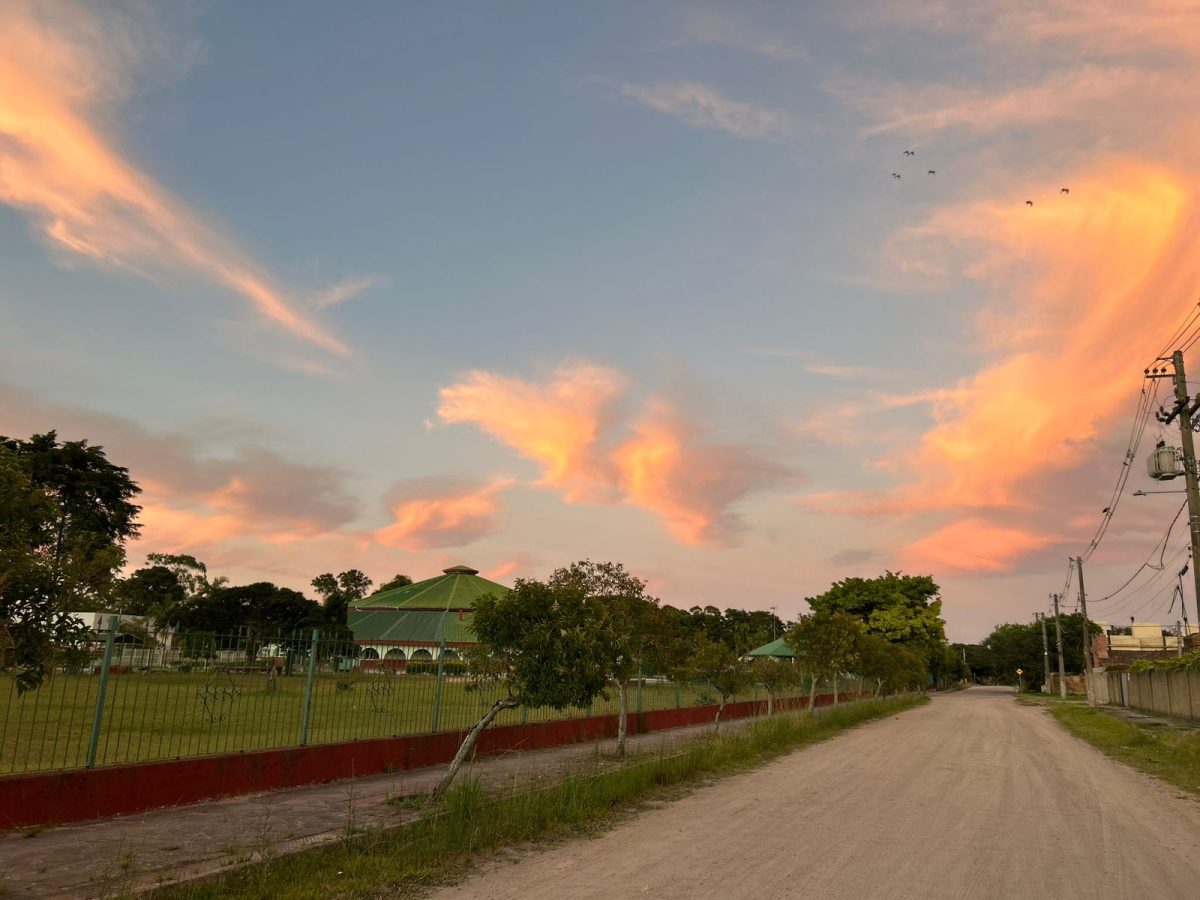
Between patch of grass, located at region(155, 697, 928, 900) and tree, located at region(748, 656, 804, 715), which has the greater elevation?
tree, located at region(748, 656, 804, 715)

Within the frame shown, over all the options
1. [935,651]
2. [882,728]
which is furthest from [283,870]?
[935,651]

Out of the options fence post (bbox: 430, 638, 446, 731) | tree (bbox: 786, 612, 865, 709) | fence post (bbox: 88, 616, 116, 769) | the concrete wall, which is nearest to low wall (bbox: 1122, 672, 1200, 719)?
the concrete wall

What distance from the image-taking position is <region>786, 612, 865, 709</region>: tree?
35.9m

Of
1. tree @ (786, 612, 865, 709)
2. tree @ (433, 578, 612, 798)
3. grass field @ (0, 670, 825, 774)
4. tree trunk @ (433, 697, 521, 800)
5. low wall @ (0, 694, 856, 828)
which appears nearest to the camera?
low wall @ (0, 694, 856, 828)

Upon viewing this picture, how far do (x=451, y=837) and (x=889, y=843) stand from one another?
5147 millimetres

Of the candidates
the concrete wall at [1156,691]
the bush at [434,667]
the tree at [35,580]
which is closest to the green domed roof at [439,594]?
the concrete wall at [1156,691]

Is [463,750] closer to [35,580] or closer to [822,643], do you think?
[35,580]

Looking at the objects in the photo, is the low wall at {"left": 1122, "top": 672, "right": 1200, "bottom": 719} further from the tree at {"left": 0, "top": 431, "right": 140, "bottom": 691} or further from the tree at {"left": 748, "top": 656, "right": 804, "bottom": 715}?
the tree at {"left": 0, "top": 431, "right": 140, "bottom": 691}

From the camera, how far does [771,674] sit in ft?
108

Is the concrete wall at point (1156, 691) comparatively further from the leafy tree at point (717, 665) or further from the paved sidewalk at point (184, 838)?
the paved sidewalk at point (184, 838)

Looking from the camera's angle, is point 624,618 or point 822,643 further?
point 822,643

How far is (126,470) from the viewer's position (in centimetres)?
5397

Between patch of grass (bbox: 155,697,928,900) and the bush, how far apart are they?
3.15 m

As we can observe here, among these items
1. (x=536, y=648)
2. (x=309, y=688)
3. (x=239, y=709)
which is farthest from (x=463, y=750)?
(x=239, y=709)
